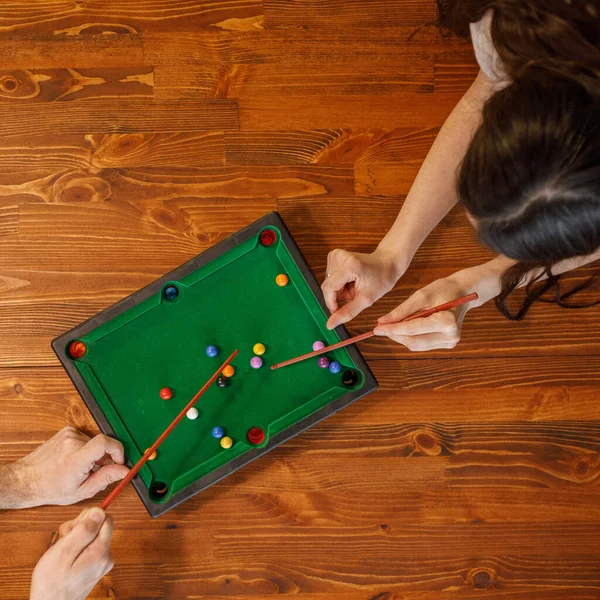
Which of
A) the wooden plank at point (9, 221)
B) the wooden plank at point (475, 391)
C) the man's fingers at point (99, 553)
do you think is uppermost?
the wooden plank at point (9, 221)

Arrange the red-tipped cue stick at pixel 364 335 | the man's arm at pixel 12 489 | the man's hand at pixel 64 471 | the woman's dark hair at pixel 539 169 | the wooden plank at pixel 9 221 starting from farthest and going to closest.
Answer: the wooden plank at pixel 9 221 → the man's arm at pixel 12 489 → the man's hand at pixel 64 471 → the red-tipped cue stick at pixel 364 335 → the woman's dark hair at pixel 539 169

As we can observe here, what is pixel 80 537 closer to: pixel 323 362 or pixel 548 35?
pixel 323 362

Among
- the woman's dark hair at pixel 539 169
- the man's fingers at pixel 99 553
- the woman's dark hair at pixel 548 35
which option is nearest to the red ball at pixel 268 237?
the woman's dark hair at pixel 539 169

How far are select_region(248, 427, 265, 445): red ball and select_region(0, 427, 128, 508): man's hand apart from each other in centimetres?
32

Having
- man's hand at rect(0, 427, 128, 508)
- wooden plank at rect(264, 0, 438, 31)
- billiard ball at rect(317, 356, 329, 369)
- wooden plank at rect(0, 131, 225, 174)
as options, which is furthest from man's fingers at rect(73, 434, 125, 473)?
wooden plank at rect(264, 0, 438, 31)

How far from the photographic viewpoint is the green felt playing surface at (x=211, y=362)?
1.48 m

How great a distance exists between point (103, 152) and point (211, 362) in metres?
0.75

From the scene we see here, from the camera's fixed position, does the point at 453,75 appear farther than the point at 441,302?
Yes

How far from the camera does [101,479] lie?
150cm

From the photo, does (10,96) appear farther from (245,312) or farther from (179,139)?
(245,312)

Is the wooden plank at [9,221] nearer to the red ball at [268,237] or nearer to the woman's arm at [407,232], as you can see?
the red ball at [268,237]

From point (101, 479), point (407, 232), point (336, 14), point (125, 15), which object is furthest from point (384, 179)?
point (101, 479)

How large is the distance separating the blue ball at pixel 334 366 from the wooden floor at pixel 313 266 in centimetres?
23

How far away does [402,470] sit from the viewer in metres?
1.73
